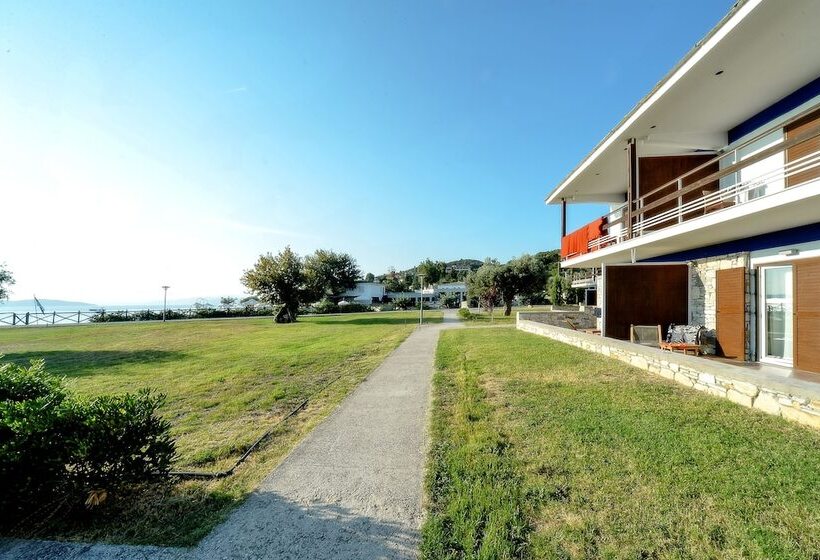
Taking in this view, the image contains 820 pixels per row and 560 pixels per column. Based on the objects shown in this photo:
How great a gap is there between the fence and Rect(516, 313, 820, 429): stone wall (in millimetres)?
39024

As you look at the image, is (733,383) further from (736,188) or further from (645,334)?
(736,188)

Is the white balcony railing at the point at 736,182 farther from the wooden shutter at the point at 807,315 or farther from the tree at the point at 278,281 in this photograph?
the tree at the point at 278,281

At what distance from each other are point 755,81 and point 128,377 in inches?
660

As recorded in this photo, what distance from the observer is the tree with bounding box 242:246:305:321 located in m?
29.2

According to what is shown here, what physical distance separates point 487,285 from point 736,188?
21.4 metres

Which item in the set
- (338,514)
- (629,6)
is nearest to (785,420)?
(338,514)

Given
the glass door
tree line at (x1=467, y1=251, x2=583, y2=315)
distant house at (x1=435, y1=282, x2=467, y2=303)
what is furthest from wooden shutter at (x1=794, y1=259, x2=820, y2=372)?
distant house at (x1=435, y1=282, x2=467, y2=303)

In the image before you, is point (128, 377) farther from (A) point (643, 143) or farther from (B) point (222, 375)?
(A) point (643, 143)

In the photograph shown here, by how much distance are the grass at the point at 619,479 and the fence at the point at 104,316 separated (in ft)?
125

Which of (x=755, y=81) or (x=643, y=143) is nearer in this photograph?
(x=755, y=81)

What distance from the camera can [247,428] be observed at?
530 cm

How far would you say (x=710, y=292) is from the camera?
30.6ft

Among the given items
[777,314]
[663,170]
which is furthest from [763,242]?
[663,170]

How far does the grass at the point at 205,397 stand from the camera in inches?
117
